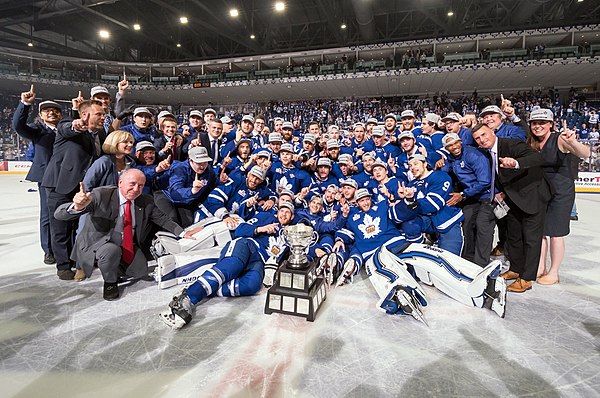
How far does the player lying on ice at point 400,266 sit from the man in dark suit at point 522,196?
0.63 m

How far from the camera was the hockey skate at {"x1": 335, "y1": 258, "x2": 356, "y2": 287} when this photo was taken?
3120 mm

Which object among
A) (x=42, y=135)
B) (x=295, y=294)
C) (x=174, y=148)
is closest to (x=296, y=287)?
(x=295, y=294)

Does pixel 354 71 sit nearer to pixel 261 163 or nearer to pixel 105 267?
pixel 261 163

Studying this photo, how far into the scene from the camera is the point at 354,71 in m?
20.5

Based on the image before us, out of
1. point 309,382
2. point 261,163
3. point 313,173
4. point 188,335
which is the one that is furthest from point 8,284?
point 313,173

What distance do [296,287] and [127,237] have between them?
1.64 m

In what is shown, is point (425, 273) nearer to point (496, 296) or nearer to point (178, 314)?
point (496, 296)

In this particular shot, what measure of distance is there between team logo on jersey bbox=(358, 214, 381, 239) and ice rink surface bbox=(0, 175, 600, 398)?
59cm

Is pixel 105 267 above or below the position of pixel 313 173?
below

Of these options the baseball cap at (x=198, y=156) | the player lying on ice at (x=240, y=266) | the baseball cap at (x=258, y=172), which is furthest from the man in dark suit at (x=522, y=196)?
the baseball cap at (x=198, y=156)

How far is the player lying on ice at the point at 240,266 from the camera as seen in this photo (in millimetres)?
2368

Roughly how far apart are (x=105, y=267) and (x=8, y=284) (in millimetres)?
1186

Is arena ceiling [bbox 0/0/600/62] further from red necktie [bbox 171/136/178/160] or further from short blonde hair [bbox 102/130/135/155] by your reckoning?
short blonde hair [bbox 102/130/135/155]

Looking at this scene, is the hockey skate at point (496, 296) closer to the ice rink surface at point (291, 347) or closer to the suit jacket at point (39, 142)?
the ice rink surface at point (291, 347)
